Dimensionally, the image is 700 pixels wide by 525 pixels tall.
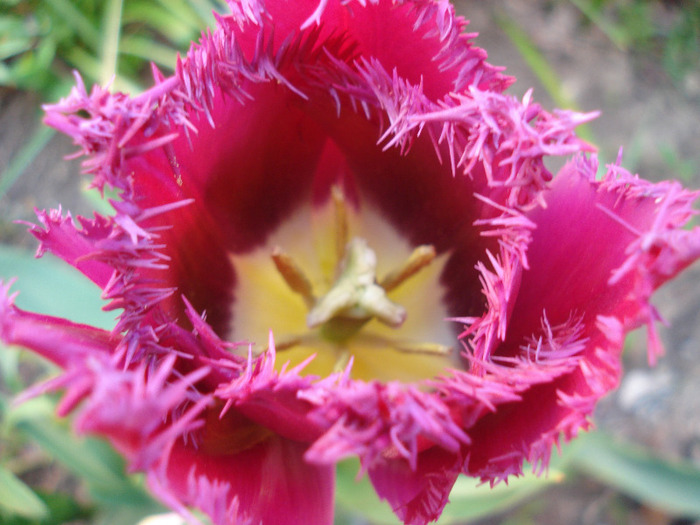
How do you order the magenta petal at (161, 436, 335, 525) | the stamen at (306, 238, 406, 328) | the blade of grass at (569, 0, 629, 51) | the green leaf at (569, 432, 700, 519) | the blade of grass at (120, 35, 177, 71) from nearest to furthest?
the magenta petal at (161, 436, 335, 525), the stamen at (306, 238, 406, 328), the green leaf at (569, 432, 700, 519), the blade of grass at (120, 35, 177, 71), the blade of grass at (569, 0, 629, 51)

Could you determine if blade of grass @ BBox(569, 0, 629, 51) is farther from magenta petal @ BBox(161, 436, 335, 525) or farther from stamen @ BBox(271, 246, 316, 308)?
magenta petal @ BBox(161, 436, 335, 525)

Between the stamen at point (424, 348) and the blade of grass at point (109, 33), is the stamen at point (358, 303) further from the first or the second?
the blade of grass at point (109, 33)

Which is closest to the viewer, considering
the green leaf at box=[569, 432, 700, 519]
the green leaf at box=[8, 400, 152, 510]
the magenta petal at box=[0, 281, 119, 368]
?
the magenta petal at box=[0, 281, 119, 368]

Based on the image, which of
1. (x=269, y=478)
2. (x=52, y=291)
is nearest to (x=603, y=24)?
(x=52, y=291)

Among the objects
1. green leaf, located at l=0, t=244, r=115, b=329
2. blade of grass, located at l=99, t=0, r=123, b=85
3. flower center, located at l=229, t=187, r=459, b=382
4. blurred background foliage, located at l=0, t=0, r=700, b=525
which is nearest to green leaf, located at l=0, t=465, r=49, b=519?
blurred background foliage, located at l=0, t=0, r=700, b=525

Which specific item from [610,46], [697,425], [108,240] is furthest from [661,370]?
[108,240]

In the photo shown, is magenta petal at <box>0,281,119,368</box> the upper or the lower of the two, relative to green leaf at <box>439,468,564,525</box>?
upper

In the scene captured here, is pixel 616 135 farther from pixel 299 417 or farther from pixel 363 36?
pixel 299 417

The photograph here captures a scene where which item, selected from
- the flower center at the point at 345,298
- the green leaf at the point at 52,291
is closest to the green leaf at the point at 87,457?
the green leaf at the point at 52,291
